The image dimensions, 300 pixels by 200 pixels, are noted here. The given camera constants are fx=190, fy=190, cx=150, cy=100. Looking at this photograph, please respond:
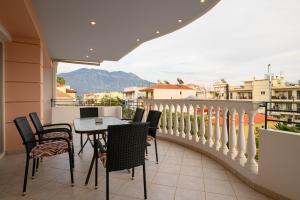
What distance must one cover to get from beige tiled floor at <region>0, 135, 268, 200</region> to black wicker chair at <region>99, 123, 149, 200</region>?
471mm

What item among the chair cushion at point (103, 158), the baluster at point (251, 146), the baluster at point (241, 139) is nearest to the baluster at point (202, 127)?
the baluster at point (241, 139)

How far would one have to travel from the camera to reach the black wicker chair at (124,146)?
1961 millimetres

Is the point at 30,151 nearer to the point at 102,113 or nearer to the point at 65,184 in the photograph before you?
the point at 65,184

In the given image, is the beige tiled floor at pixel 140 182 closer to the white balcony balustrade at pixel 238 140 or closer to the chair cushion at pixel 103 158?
the white balcony balustrade at pixel 238 140

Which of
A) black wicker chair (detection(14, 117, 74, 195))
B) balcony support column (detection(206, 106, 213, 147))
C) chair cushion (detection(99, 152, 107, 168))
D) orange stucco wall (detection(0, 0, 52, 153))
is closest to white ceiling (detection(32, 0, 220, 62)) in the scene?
orange stucco wall (detection(0, 0, 52, 153))

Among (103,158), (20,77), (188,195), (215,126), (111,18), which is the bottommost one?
(188,195)

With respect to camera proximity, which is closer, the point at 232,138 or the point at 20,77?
the point at 232,138

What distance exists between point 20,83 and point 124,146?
343 cm

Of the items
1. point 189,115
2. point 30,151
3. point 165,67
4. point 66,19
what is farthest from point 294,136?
point 165,67

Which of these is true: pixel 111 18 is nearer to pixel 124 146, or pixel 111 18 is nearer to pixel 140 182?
pixel 124 146

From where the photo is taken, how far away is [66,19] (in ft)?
13.8

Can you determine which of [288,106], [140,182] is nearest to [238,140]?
[288,106]

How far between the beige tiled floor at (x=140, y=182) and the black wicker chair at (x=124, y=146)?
47cm

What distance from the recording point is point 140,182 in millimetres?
2639
